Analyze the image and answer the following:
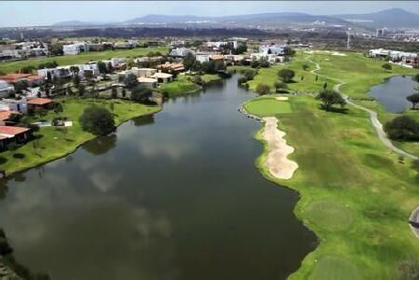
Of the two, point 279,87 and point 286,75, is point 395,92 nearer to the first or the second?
point 286,75

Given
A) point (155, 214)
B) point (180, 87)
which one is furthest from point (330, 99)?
point (155, 214)

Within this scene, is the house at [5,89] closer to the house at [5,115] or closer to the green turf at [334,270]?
the house at [5,115]

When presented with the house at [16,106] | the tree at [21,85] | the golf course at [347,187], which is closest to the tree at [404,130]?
the golf course at [347,187]

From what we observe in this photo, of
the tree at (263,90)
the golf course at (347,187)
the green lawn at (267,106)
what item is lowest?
the golf course at (347,187)

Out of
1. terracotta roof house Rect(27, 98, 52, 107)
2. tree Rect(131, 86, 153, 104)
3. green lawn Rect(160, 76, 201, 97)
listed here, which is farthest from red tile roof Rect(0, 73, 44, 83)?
green lawn Rect(160, 76, 201, 97)

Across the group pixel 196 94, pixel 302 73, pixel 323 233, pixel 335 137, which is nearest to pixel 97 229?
pixel 323 233

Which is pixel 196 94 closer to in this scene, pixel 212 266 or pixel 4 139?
pixel 4 139
